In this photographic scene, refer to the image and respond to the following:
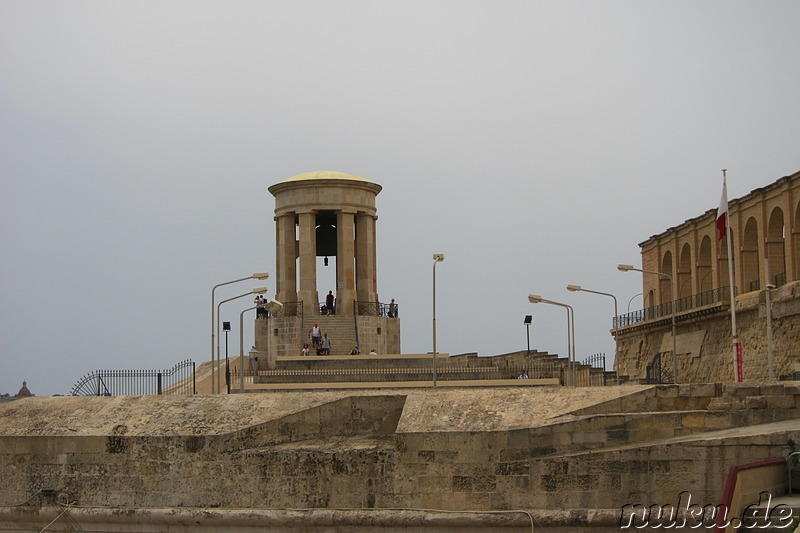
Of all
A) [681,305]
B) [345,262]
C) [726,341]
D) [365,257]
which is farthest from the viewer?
[681,305]

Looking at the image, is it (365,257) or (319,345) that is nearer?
(319,345)

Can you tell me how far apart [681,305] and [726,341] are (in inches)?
304

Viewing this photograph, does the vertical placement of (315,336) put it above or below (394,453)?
above

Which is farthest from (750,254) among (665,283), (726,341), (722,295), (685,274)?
(665,283)

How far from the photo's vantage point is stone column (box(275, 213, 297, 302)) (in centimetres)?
3903

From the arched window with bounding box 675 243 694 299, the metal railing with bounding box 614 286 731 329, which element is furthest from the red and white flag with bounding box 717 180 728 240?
the arched window with bounding box 675 243 694 299

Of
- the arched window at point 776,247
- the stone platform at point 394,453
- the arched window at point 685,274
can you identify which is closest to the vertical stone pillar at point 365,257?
the arched window at point 776,247

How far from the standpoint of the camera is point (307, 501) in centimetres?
1773

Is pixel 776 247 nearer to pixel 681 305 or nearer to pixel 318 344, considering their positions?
pixel 681 305

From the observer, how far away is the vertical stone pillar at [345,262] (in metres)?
38.3

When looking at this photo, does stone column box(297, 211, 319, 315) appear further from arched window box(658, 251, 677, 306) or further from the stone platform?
the stone platform

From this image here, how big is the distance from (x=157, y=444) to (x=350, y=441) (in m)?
3.08

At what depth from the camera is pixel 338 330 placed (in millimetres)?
37750

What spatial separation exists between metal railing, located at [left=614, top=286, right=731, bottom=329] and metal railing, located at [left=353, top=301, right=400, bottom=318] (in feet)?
24.3
